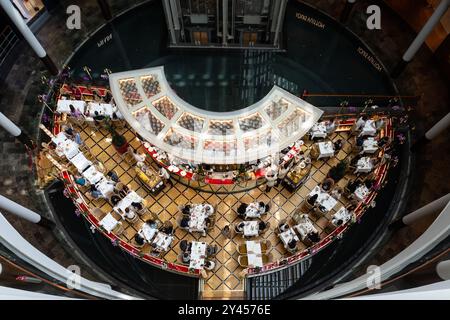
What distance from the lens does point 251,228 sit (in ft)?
52.1

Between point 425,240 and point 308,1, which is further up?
point 308,1

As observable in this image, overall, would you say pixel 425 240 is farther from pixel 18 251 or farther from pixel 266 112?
pixel 18 251

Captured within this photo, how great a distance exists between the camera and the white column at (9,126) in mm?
15156

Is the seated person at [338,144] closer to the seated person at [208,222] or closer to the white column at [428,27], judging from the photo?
the white column at [428,27]

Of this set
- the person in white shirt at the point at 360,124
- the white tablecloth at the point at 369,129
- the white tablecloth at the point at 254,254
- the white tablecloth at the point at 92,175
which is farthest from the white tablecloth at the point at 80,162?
the white tablecloth at the point at 369,129

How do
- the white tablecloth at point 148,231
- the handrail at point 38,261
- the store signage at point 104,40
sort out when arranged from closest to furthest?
the handrail at point 38,261
the white tablecloth at point 148,231
the store signage at point 104,40

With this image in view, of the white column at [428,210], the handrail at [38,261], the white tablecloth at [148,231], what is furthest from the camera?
the white tablecloth at [148,231]

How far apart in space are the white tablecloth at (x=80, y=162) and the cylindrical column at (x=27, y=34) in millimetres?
4669

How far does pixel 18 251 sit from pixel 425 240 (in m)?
11.0

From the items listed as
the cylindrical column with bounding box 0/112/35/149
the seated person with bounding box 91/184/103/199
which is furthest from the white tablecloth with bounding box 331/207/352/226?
the cylindrical column with bounding box 0/112/35/149

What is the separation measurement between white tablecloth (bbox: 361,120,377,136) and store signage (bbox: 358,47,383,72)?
3230mm

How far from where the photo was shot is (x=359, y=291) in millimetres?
11102

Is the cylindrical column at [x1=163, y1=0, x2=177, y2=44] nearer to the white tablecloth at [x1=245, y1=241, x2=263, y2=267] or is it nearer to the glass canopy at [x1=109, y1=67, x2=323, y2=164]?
the glass canopy at [x1=109, y1=67, x2=323, y2=164]
